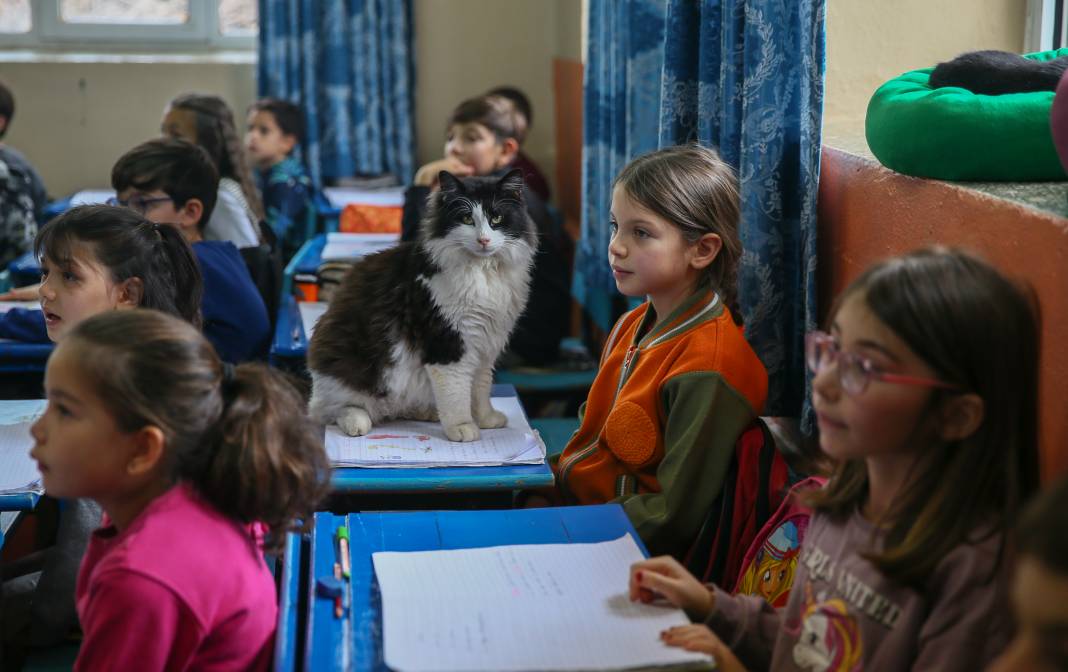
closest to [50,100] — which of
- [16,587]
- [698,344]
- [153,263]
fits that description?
[153,263]

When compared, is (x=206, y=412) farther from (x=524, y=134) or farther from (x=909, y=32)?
(x=524, y=134)

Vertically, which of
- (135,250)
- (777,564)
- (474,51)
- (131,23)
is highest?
(131,23)

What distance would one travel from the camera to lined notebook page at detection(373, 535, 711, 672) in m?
1.16

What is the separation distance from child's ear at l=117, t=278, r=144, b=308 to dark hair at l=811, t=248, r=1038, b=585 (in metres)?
1.42

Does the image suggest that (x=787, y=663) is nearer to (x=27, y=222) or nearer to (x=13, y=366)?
(x=13, y=366)

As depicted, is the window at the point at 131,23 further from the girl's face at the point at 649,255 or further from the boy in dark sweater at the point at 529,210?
the girl's face at the point at 649,255

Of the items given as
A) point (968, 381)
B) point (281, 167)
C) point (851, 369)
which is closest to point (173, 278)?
point (851, 369)

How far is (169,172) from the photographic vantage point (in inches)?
111

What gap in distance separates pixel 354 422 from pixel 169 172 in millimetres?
1169

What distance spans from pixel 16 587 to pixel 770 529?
122cm

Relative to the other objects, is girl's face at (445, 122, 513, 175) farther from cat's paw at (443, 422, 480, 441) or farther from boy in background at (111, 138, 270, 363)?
cat's paw at (443, 422, 480, 441)

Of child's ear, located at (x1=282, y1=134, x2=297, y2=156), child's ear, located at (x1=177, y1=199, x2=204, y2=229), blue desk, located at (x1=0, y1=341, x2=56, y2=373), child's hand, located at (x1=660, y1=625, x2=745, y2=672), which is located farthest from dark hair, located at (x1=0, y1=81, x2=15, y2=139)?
child's hand, located at (x1=660, y1=625, x2=745, y2=672)

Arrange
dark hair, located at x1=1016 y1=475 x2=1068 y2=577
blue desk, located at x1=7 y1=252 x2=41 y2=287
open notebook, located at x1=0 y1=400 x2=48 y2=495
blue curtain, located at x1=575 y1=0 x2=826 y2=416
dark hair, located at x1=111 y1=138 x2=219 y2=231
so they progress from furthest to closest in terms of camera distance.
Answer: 1. blue desk, located at x1=7 y1=252 x2=41 y2=287
2. dark hair, located at x1=111 y1=138 x2=219 y2=231
3. blue curtain, located at x1=575 y1=0 x2=826 y2=416
4. open notebook, located at x1=0 y1=400 x2=48 y2=495
5. dark hair, located at x1=1016 y1=475 x2=1068 y2=577

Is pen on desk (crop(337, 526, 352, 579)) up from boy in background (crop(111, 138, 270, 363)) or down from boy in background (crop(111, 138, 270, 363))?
down
